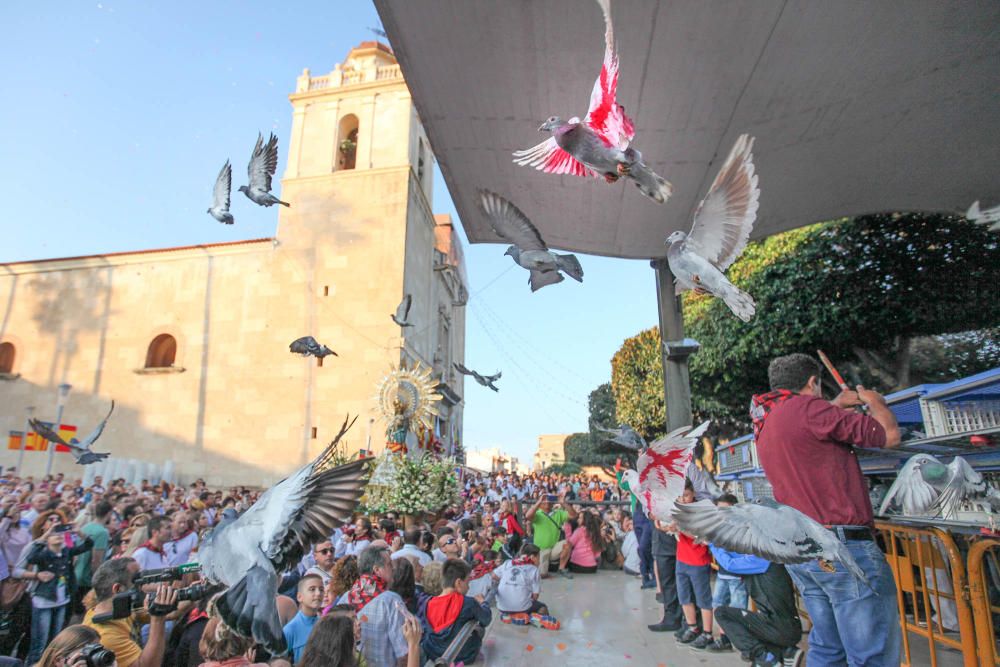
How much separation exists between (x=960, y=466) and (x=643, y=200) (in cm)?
377

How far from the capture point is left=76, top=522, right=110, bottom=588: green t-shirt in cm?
573

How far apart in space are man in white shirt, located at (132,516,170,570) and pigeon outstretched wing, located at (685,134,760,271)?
5.66 metres

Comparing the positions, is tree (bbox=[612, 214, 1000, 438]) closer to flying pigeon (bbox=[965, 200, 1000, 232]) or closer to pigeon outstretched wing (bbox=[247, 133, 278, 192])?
flying pigeon (bbox=[965, 200, 1000, 232])

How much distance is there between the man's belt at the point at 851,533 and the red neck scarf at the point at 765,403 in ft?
2.13

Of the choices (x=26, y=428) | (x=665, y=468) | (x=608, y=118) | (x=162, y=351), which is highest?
(x=162, y=351)

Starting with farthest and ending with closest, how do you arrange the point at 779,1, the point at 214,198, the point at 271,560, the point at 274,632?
the point at 214,198 → the point at 779,1 → the point at 271,560 → the point at 274,632

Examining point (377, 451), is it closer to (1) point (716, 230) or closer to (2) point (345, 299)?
(2) point (345, 299)

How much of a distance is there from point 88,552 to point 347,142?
75.6 feet

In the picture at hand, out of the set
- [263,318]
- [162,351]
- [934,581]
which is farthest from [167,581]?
[162,351]

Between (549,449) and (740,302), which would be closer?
(740,302)

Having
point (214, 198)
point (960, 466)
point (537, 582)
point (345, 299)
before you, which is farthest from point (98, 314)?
point (960, 466)

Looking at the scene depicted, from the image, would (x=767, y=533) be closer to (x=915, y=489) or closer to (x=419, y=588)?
(x=915, y=489)

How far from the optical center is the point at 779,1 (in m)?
3.89

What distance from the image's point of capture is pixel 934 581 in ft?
12.6
